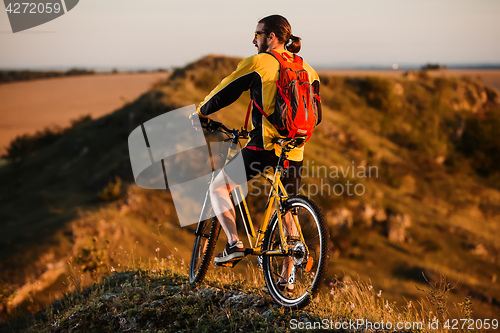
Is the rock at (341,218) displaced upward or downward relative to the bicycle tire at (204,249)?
downward

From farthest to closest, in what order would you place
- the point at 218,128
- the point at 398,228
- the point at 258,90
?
the point at 398,228 < the point at 218,128 < the point at 258,90

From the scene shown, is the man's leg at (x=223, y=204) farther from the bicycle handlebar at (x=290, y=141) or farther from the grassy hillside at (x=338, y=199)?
the grassy hillside at (x=338, y=199)

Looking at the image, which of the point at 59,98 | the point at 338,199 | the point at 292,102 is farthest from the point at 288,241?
the point at 59,98

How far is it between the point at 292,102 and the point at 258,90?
0.32 meters

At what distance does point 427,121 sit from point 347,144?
37.6ft

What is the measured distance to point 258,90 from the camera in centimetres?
402

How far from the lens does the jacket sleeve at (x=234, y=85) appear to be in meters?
3.96

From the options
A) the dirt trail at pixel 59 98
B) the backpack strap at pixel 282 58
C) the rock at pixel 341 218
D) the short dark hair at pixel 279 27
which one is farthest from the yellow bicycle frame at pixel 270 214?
the dirt trail at pixel 59 98

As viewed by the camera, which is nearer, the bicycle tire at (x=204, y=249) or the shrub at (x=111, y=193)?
the bicycle tire at (x=204, y=249)

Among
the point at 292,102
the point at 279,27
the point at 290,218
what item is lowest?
the point at 290,218

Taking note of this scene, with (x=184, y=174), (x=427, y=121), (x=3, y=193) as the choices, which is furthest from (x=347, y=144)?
(x=3, y=193)

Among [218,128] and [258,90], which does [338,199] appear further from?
[258,90]

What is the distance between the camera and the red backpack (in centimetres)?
390

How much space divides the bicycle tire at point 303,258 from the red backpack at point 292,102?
0.61 metres
